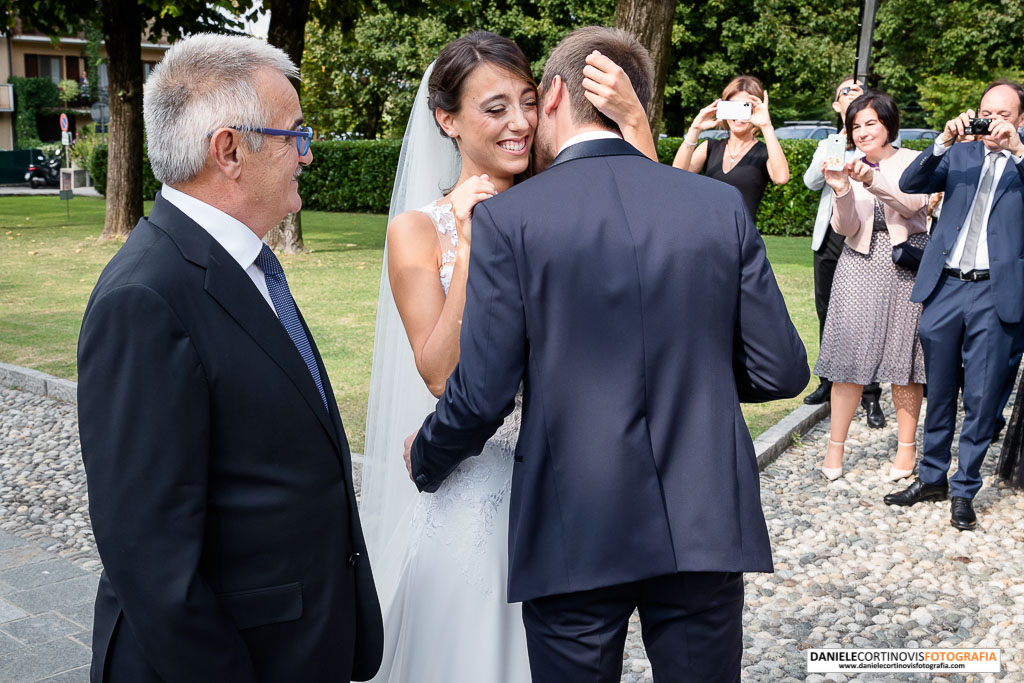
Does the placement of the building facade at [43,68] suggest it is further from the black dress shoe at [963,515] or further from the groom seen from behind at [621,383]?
the groom seen from behind at [621,383]

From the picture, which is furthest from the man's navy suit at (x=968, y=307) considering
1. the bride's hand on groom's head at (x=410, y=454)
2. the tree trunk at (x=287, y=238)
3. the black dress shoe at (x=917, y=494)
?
the tree trunk at (x=287, y=238)

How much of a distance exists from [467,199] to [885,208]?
180 inches

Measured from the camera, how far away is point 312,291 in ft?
41.7

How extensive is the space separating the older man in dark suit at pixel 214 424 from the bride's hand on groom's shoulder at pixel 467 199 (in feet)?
1.62

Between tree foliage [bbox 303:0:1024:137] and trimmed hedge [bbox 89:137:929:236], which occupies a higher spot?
tree foliage [bbox 303:0:1024:137]

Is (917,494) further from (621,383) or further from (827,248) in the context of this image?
(621,383)

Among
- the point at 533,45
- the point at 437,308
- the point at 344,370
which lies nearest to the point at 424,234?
the point at 437,308

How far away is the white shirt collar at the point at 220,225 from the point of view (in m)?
1.92

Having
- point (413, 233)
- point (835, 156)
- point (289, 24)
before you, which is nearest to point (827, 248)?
point (835, 156)

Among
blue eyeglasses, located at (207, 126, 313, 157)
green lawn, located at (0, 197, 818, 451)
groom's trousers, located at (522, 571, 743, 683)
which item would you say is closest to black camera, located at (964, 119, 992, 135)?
green lawn, located at (0, 197, 818, 451)

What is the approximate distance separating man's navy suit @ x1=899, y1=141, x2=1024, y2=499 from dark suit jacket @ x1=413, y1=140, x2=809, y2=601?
3.81m

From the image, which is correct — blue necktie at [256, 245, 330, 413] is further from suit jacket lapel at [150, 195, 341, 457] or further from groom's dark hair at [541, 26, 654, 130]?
groom's dark hair at [541, 26, 654, 130]

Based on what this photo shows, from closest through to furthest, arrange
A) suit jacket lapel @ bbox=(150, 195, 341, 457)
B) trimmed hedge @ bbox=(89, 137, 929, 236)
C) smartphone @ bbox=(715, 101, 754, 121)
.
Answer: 1. suit jacket lapel @ bbox=(150, 195, 341, 457)
2. smartphone @ bbox=(715, 101, 754, 121)
3. trimmed hedge @ bbox=(89, 137, 929, 236)

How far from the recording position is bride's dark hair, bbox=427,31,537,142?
9.09 ft
